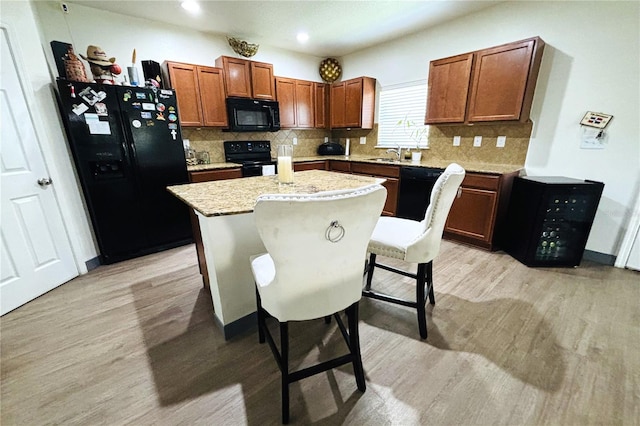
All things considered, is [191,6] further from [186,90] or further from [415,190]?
[415,190]

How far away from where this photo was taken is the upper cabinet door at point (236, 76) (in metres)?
3.42

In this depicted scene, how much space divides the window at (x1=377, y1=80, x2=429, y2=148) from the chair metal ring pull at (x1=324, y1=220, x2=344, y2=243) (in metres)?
3.36

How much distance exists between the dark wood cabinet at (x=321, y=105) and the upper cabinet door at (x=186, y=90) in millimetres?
1952

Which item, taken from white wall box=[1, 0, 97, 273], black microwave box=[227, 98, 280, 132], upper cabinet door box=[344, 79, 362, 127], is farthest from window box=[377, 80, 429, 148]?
white wall box=[1, 0, 97, 273]

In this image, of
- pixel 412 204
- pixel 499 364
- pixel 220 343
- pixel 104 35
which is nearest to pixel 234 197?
pixel 220 343

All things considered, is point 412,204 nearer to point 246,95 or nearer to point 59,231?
point 246,95

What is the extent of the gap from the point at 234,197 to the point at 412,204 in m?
2.49

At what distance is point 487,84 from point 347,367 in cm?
310

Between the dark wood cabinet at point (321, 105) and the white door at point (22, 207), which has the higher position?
the dark wood cabinet at point (321, 105)

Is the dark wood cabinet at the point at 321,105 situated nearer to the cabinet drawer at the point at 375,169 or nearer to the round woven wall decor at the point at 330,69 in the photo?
the round woven wall decor at the point at 330,69

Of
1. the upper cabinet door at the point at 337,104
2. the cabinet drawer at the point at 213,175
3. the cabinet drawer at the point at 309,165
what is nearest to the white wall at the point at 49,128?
the cabinet drawer at the point at 213,175

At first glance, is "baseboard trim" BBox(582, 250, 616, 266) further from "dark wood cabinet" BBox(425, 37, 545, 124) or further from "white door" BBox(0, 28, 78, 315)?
"white door" BBox(0, 28, 78, 315)

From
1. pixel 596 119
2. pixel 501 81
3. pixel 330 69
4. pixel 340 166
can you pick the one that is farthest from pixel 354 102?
pixel 596 119

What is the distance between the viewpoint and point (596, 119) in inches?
95.2
